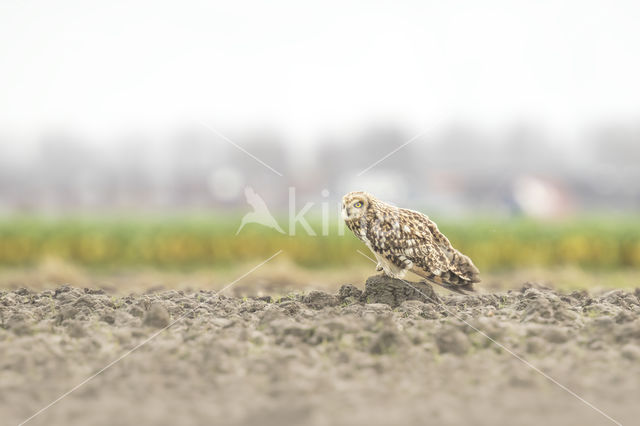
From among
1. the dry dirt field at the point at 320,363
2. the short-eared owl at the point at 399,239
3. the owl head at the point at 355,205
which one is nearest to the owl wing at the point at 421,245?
the short-eared owl at the point at 399,239

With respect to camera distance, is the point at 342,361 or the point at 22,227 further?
the point at 22,227

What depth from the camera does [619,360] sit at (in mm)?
4023

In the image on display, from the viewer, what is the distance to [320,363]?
3896mm

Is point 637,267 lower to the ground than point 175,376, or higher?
lower

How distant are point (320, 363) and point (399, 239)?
73.2 inches

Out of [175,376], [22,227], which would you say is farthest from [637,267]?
[22,227]

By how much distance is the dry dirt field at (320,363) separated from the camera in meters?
3.17

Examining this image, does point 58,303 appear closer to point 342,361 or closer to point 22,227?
point 342,361

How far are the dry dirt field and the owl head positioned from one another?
792mm

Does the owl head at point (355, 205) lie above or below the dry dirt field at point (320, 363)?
above

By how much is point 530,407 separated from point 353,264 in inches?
445

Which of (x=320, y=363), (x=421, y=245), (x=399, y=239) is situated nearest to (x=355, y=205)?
(x=399, y=239)

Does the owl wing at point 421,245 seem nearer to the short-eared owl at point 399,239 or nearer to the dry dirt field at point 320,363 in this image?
the short-eared owl at point 399,239

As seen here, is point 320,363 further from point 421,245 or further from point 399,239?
point 421,245
